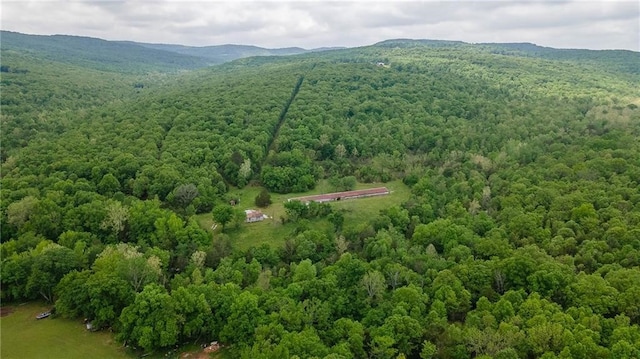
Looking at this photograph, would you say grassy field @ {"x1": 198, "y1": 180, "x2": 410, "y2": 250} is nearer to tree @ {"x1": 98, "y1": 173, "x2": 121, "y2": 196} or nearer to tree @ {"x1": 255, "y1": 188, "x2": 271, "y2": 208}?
tree @ {"x1": 255, "y1": 188, "x2": 271, "y2": 208}

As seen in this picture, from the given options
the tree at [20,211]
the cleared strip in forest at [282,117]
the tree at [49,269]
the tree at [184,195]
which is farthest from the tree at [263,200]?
the tree at [20,211]

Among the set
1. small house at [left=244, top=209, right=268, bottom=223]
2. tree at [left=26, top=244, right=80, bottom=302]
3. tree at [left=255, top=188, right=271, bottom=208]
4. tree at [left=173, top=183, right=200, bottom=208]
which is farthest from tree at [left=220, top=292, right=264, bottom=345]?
tree at [left=255, top=188, right=271, bottom=208]

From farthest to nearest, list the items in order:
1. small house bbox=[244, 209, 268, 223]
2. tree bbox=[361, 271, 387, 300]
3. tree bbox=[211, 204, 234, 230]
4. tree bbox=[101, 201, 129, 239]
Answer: small house bbox=[244, 209, 268, 223]
tree bbox=[211, 204, 234, 230]
tree bbox=[101, 201, 129, 239]
tree bbox=[361, 271, 387, 300]

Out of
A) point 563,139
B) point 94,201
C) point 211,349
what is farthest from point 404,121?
point 211,349

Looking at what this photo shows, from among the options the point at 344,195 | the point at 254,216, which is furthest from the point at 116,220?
the point at 344,195

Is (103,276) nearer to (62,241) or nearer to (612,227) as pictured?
(62,241)
